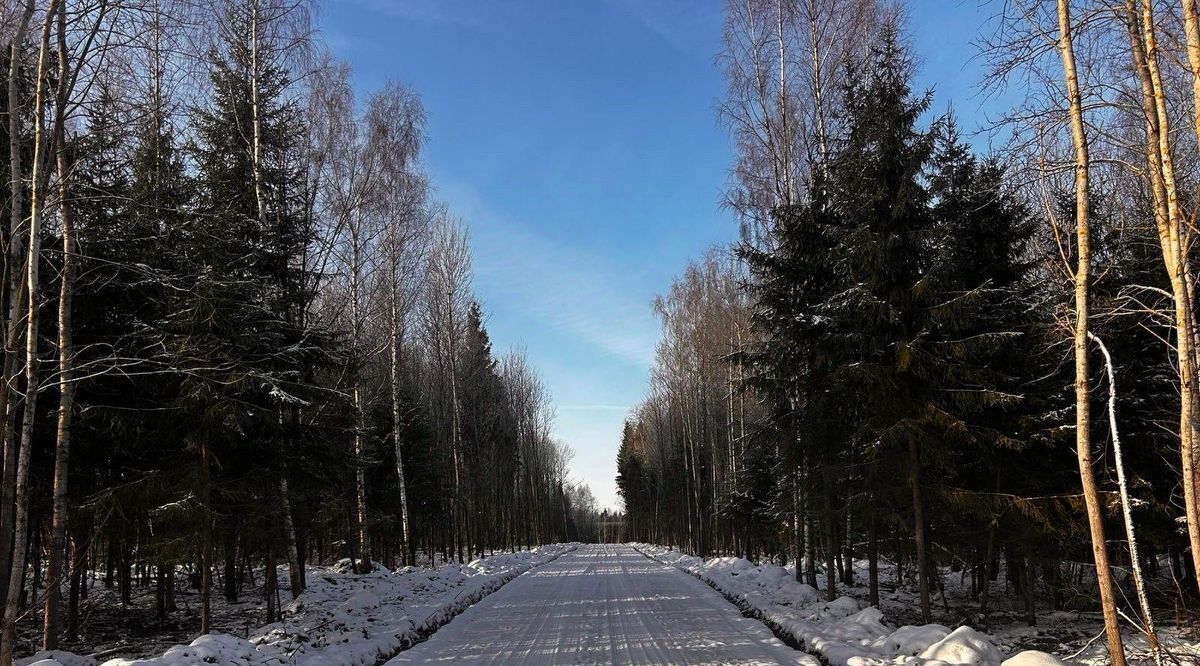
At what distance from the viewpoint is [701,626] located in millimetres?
11961

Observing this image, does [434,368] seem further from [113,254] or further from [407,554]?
[113,254]

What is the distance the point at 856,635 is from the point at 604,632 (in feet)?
14.1

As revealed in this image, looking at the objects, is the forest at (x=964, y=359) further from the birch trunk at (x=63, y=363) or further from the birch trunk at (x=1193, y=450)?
the birch trunk at (x=63, y=363)

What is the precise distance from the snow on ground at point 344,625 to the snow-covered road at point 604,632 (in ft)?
1.77

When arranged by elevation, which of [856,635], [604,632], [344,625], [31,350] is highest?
[31,350]

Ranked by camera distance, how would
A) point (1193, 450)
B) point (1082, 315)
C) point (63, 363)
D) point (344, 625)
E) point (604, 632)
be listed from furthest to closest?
point (604, 632)
point (344, 625)
point (63, 363)
point (1082, 315)
point (1193, 450)

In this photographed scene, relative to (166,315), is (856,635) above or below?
below

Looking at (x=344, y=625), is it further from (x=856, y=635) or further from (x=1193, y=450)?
(x=1193, y=450)

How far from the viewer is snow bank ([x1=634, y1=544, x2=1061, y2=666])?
786 centimetres

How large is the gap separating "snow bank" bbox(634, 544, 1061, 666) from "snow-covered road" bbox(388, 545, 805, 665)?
1.48 ft

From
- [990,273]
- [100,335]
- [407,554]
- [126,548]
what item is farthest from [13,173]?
[407,554]

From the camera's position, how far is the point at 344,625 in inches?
447

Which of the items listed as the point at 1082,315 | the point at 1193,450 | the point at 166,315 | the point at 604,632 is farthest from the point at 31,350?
the point at 1193,450

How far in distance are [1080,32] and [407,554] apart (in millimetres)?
22143
